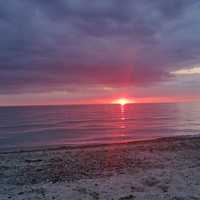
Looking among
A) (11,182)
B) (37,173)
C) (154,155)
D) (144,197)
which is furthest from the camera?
(154,155)

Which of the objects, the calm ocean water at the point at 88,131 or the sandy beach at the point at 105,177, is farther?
the calm ocean water at the point at 88,131

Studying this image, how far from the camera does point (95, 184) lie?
34.4ft

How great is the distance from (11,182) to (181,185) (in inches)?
285

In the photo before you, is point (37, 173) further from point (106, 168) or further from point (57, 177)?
point (106, 168)

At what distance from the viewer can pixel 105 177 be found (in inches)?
459

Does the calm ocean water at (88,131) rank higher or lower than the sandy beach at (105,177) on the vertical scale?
lower

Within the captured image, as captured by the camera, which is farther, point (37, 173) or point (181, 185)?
point (37, 173)

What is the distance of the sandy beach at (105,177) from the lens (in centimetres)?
944

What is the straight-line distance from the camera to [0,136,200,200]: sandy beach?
9.44 meters

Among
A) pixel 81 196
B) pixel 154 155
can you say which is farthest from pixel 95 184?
pixel 154 155

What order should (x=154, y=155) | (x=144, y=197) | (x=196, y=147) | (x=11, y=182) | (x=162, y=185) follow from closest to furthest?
(x=144, y=197) → (x=162, y=185) → (x=11, y=182) → (x=154, y=155) → (x=196, y=147)

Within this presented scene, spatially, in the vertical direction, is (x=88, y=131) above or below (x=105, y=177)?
below

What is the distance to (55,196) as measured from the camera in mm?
9258

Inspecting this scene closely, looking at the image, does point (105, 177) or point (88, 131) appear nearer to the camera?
point (105, 177)
